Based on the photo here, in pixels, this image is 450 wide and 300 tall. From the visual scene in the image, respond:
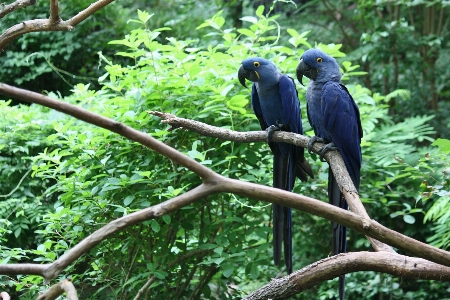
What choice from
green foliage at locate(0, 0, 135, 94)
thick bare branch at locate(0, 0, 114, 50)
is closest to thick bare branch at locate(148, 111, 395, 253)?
thick bare branch at locate(0, 0, 114, 50)

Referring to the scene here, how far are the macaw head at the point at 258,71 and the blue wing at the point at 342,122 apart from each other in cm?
24

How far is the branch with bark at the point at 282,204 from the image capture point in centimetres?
114

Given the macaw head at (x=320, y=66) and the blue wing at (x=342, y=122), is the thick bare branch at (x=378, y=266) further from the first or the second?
the macaw head at (x=320, y=66)

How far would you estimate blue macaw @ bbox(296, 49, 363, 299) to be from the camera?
201cm

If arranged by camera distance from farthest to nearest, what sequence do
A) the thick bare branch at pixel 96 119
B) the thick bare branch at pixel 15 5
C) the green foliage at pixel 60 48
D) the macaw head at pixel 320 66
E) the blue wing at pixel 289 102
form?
the green foliage at pixel 60 48
the blue wing at pixel 289 102
the macaw head at pixel 320 66
the thick bare branch at pixel 15 5
the thick bare branch at pixel 96 119

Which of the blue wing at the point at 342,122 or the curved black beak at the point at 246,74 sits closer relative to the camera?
the blue wing at the point at 342,122

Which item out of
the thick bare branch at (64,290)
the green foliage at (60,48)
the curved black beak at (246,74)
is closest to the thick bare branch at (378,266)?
the thick bare branch at (64,290)

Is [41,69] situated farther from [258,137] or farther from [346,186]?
[346,186]

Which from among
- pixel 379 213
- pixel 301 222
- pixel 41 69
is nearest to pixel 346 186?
pixel 301 222

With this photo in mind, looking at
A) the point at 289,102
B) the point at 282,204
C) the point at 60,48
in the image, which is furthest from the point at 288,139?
the point at 60,48

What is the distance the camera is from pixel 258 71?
84.7 inches

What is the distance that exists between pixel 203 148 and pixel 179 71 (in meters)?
0.35

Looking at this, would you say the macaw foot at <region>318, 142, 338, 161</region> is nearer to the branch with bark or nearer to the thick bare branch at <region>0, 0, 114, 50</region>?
the branch with bark

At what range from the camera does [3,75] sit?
4086mm
